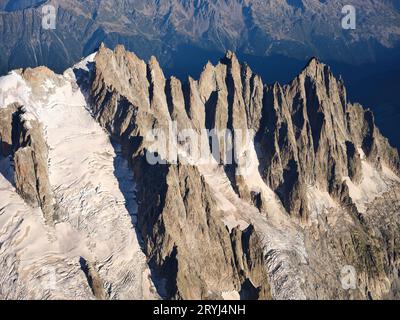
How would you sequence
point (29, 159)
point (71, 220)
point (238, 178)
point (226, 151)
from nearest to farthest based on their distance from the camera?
1. point (71, 220)
2. point (29, 159)
3. point (238, 178)
4. point (226, 151)

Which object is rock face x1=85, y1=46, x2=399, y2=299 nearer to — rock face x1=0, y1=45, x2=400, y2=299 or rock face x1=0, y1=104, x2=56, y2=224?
rock face x1=0, y1=45, x2=400, y2=299

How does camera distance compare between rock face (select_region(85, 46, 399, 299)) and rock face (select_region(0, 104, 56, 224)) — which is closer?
rock face (select_region(85, 46, 399, 299))

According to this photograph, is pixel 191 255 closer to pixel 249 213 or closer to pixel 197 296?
pixel 197 296

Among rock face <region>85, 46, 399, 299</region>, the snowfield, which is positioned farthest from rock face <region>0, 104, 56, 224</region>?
rock face <region>85, 46, 399, 299</region>

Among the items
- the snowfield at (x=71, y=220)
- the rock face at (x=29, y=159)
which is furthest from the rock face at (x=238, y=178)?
the snowfield at (x=71, y=220)

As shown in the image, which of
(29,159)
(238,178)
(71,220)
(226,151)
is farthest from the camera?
(226,151)

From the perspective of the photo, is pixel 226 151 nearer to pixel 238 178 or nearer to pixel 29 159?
pixel 238 178

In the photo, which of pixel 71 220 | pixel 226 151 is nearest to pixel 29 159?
pixel 71 220

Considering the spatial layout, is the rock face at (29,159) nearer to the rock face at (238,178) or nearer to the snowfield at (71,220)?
the rock face at (238,178)
